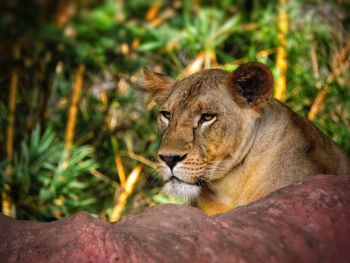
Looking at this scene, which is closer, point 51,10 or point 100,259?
point 100,259

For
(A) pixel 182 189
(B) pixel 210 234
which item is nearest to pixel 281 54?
(A) pixel 182 189

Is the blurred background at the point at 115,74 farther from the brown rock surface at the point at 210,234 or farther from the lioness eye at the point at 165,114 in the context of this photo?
the brown rock surface at the point at 210,234

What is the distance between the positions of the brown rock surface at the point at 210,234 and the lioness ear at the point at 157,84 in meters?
1.57

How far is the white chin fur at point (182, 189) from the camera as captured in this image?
3818mm

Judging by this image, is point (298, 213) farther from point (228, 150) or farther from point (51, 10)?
point (51, 10)

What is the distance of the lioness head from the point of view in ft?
12.5

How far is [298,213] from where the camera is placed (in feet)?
9.29

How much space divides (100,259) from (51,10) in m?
4.25

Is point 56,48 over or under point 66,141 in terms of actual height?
over

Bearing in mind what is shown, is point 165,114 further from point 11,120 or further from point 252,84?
point 11,120

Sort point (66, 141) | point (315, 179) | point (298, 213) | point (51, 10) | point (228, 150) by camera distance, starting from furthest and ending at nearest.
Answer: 1. point (66, 141)
2. point (51, 10)
3. point (228, 150)
4. point (315, 179)
5. point (298, 213)

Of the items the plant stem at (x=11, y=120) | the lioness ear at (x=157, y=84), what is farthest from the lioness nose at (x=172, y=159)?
the plant stem at (x=11, y=120)

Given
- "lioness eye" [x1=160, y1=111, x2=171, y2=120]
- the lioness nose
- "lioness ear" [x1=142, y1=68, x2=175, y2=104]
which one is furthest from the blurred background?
the lioness nose

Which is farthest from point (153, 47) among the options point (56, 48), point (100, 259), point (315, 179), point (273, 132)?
point (100, 259)
